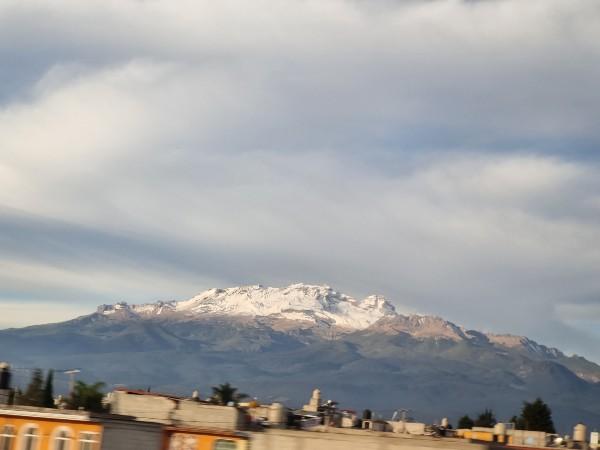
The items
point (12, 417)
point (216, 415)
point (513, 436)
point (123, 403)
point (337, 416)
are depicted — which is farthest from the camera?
point (513, 436)

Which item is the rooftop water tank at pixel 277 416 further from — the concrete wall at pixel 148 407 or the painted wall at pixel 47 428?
the painted wall at pixel 47 428

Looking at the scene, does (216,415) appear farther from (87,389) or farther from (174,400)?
(87,389)

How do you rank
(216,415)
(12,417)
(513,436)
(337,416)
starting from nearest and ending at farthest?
(12,417) < (216,415) < (337,416) < (513,436)

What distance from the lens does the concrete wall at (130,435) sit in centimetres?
7419

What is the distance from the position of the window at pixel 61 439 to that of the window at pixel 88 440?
1.07m

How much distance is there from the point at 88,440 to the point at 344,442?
17.7 metres

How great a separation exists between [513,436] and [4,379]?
65.0 metres

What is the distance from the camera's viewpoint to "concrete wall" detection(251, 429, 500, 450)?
7081 centimetres

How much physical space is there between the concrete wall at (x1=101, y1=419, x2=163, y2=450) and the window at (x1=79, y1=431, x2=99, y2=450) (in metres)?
0.55

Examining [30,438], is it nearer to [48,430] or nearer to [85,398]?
[48,430]

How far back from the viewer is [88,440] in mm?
74188

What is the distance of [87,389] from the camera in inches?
6580

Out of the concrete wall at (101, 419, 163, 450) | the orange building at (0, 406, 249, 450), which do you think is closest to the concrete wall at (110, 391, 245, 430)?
the orange building at (0, 406, 249, 450)

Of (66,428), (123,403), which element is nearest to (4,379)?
(123,403)
